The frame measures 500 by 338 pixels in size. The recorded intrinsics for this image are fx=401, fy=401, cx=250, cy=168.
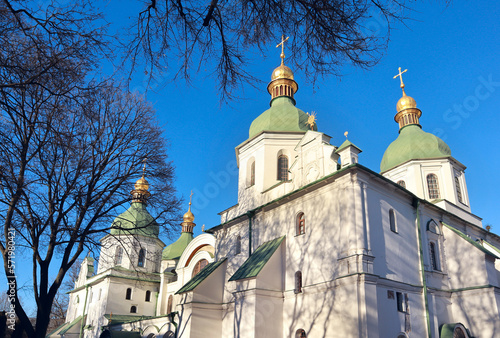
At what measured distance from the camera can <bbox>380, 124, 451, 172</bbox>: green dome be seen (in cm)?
2366

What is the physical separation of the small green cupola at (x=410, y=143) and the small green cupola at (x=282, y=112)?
6.76 metres

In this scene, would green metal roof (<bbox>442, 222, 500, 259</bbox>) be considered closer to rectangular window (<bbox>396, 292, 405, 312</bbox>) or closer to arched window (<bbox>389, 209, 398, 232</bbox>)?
arched window (<bbox>389, 209, 398, 232</bbox>)

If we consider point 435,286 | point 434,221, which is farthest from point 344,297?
point 434,221

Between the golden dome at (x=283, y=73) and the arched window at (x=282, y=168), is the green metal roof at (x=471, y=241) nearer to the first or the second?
the arched window at (x=282, y=168)

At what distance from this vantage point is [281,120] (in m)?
21.0

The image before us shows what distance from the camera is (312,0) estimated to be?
501 cm

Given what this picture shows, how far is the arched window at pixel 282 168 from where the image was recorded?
19.9 metres

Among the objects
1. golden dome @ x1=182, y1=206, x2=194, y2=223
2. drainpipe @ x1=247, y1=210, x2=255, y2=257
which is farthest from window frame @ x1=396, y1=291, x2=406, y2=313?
golden dome @ x1=182, y1=206, x2=194, y2=223

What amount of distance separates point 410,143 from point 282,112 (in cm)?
868

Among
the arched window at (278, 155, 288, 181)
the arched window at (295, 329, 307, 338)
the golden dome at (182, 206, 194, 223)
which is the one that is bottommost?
the arched window at (295, 329, 307, 338)

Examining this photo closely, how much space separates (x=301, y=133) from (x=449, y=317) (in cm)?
1029

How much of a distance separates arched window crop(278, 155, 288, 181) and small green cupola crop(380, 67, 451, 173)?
8.16 metres

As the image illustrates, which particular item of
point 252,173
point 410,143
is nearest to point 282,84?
point 252,173

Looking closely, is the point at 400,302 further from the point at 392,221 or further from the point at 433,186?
the point at 433,186
